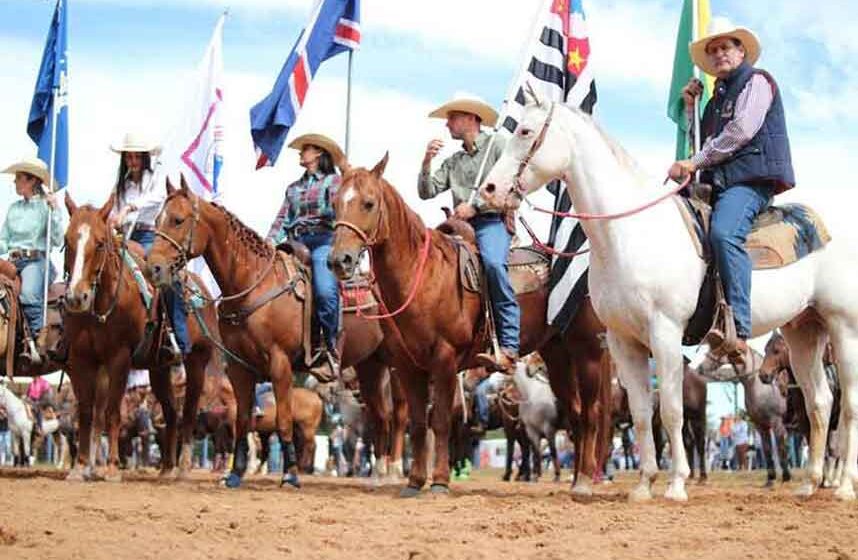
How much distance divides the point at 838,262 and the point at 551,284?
2.83m

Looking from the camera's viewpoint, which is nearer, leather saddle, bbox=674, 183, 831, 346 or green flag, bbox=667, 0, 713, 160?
leather saddle, bbox=674, 183, 831, 346

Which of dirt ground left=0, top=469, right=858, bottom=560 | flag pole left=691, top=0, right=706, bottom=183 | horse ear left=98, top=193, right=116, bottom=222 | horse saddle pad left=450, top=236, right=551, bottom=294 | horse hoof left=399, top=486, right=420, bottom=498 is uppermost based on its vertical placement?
flag pole left=691, top=0, right=706, bottom=183

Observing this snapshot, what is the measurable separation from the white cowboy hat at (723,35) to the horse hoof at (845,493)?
3.68m

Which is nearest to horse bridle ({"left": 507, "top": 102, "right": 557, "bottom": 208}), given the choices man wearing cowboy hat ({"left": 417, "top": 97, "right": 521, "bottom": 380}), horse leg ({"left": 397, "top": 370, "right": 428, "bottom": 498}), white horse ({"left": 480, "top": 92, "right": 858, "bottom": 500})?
white horse ({"left": 480, "top": 92, "right": 858, "bottom": 500})

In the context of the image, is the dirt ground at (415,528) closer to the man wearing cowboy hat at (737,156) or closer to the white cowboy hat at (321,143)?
the man wearing cowboy hat at (737,156)

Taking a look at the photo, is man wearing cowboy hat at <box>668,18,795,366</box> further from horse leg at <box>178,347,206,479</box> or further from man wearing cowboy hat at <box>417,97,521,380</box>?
horse leg at <box>178,347,206,479</box>

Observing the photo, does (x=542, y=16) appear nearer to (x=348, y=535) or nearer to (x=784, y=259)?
(x=784, y=259)

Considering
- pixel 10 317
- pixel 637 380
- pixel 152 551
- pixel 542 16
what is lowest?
pixel 152 551

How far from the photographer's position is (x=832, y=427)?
19203 millimetres

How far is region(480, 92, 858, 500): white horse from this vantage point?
10.2 m

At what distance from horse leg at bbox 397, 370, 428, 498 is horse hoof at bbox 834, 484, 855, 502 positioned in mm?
3581

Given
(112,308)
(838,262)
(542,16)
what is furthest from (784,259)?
(112,308)

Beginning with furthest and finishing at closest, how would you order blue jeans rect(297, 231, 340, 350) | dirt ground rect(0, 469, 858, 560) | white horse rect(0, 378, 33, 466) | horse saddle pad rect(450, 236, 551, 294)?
white horse rect(0, 378, 33, 466)
blue jeans rect(297, 231, 340, 350)
horse saddle pad rect(450, 236, 551, 294)
dirt ground rect(0, 469, 858, 560)

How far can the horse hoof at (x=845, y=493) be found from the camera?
10.6 meters
